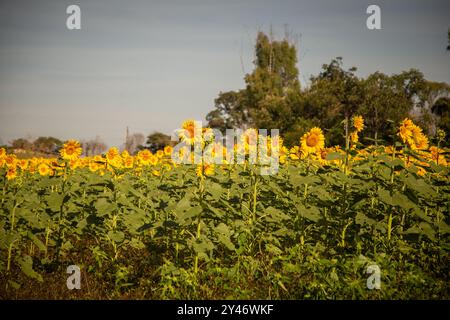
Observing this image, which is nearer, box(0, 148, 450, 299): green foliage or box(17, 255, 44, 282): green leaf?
box(0, 148, 450, 299): green foliage

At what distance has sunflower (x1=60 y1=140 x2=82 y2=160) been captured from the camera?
4.92 meters

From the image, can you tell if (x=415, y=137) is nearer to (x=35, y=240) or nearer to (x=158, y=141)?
(x=35, y=240)

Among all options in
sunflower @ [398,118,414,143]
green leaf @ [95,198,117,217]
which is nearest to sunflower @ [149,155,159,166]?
green leaf @ [95,198,117,217]

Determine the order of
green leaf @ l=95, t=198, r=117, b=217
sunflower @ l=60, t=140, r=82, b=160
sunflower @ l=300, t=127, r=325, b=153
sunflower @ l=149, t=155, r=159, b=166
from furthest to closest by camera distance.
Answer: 1. sunflower @ l=149, t=155, r=159, b=166
2. sunflower @ l=300, t=127, r=325, b=153
3. sunflower @ l=60, t=140, r=82, b=160
4. green leaf @ l=95, t=198, r=117, b=217

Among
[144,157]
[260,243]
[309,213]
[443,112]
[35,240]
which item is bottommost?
[260,243]

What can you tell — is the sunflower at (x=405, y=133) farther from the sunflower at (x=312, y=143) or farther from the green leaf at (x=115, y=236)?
the green leaf at (x=115, y=236)

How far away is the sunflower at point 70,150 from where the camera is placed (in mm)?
4923

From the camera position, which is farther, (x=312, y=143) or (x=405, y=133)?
(x=312, y=143)

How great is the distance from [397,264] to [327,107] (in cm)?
2765

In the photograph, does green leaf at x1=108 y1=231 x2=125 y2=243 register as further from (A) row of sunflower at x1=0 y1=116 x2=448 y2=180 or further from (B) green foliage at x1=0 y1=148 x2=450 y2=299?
(A) row of sunflower at x1=0 y1=116 x2=448 y2=180

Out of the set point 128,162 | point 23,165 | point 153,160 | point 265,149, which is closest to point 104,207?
point 265,149

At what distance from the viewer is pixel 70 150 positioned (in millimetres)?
5012

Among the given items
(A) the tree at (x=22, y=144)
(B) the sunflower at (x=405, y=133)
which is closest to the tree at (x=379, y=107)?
(A) the tree at (x=22, y=144)

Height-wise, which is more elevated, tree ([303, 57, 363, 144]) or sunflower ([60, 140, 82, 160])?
tree ([303, 57, 363, 144])
